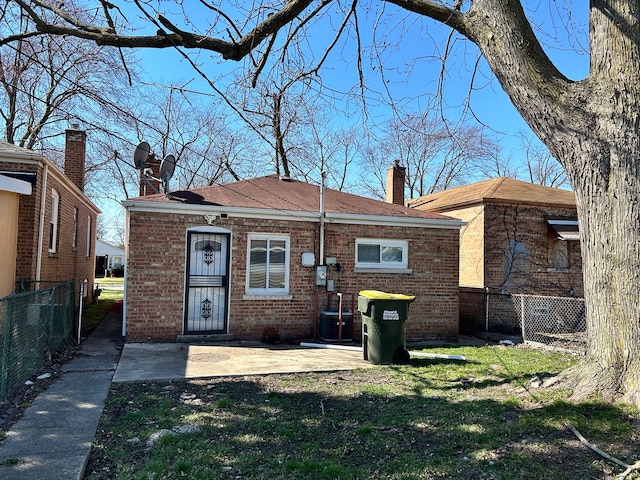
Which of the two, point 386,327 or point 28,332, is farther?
point 386,327

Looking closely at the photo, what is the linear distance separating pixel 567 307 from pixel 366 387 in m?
9.60

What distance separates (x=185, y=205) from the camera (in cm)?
954

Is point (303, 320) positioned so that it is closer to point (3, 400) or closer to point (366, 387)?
point (366, 387)

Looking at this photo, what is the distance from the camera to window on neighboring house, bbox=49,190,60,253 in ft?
34.9

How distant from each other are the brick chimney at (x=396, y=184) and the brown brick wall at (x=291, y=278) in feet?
13.4

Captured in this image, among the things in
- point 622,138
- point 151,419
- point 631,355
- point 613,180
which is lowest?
point 151,419

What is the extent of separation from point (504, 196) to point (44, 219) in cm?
1207

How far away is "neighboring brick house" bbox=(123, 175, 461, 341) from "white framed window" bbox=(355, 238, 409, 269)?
25mm

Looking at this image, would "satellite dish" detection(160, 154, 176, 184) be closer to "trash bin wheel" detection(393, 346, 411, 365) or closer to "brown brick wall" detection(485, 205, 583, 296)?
"trash bin wheel" detection(393, 346, 411, 365)

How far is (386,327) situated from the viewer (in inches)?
314

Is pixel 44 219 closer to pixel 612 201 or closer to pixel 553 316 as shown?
pixel 612 201

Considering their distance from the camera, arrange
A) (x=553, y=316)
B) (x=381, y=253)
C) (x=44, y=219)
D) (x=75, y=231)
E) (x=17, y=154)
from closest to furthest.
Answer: (x=17, y=154) → (x=44, y=219) → (x=381, y=253) → (x=553, y=316) → (x=75, y=231)

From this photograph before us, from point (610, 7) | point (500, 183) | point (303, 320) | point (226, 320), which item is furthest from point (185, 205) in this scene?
point (500, 183)

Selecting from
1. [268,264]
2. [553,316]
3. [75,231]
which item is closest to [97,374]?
[268,264]
